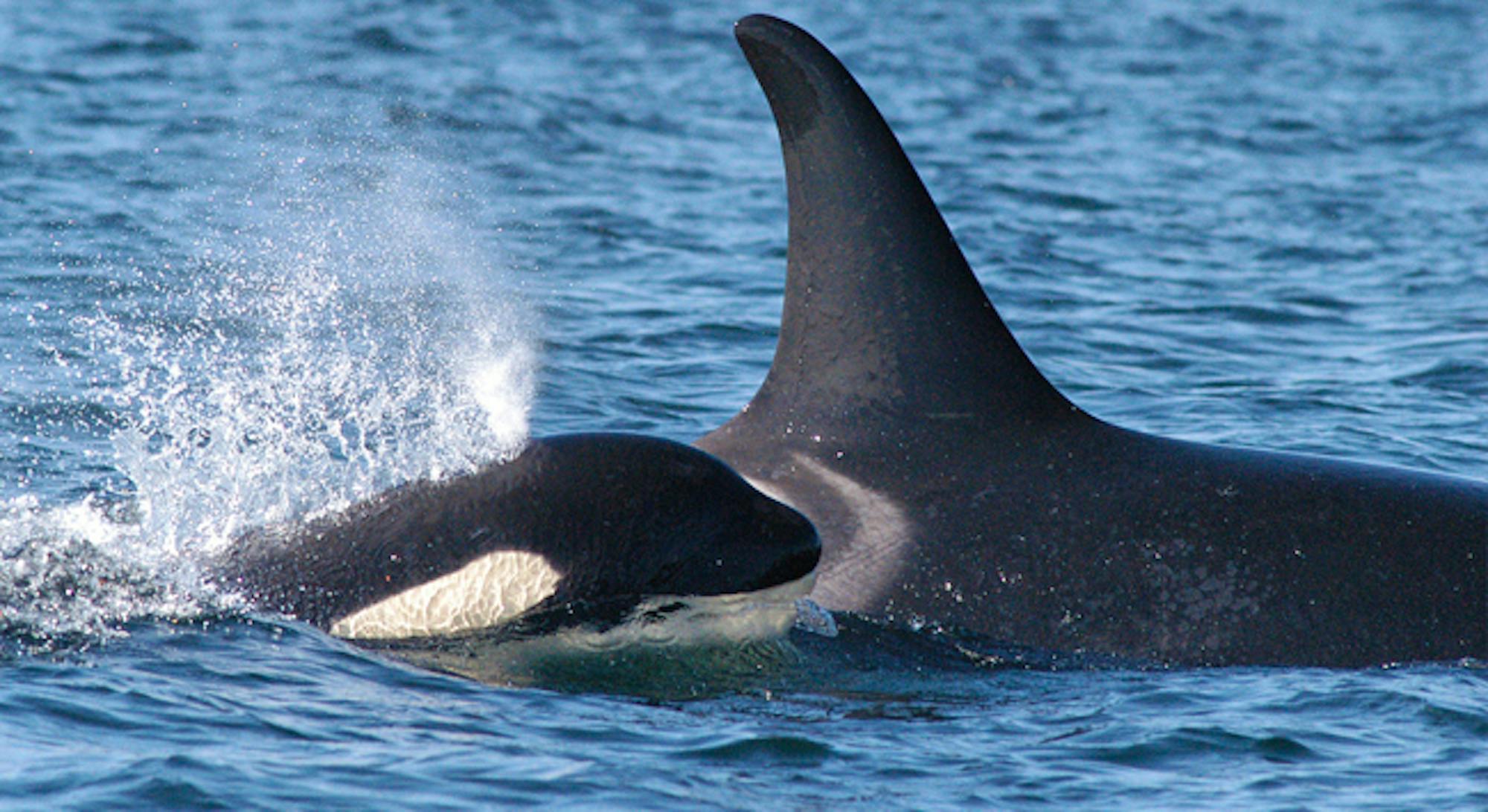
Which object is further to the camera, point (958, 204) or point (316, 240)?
point (958, 204)

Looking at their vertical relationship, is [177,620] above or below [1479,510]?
below

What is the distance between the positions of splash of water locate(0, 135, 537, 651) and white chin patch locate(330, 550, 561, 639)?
47cm

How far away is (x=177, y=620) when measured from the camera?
25.6ft

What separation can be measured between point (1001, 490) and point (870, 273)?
1031 mm

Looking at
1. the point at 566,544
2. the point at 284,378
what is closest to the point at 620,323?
the point at 284,378

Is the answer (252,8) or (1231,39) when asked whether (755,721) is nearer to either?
(252,8)

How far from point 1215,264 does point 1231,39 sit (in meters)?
17.3

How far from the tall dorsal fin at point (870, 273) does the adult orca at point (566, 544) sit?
1.32m

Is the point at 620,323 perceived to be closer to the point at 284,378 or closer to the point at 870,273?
the point at 284,378

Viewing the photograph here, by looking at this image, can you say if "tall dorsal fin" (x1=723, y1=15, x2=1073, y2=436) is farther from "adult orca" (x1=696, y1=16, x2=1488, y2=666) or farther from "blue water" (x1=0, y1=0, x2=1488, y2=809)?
"blue water" (x1=0, y1=0, x2=1488, y2=809)

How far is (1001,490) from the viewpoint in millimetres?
8266

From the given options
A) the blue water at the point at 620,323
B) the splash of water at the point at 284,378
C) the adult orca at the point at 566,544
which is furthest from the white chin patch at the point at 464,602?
the splash of water at the point at 284,378

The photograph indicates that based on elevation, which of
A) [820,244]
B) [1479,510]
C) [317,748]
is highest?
[820,244]

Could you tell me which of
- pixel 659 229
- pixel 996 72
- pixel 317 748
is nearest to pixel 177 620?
pixel 317 748
